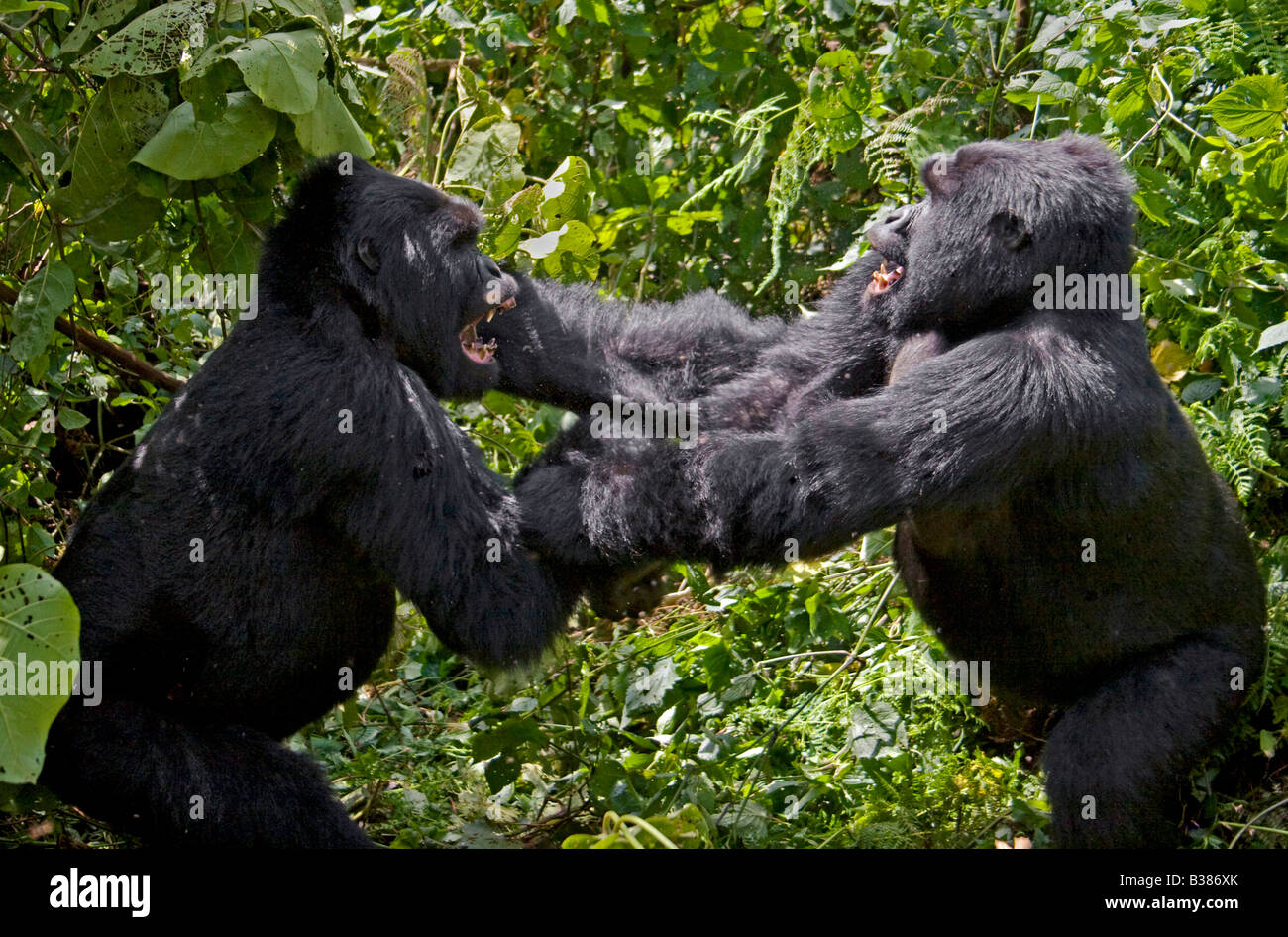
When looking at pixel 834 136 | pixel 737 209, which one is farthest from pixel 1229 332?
pixel 737 209

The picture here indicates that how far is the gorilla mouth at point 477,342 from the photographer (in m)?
4.24

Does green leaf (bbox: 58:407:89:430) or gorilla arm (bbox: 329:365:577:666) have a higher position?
green leaf (bbox: 58:407:89:430)

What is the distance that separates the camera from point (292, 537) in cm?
395

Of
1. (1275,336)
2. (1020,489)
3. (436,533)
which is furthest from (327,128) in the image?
(1275,336)

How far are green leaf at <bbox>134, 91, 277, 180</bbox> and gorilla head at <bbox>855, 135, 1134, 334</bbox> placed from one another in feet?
6.45

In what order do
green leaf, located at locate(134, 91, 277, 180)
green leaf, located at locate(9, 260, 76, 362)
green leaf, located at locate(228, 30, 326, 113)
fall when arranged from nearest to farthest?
green leaf, located at locate(228, 30, 326, 113), green leaf, located at locate(134, 91, 277, 180), green leaf, located at locate(9, 260, 76, 362)

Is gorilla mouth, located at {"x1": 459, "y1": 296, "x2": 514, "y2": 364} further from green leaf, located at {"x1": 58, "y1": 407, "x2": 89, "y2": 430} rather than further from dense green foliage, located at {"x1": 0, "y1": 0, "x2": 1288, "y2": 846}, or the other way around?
green leaf, located at {"x1": 58, "y1": 407, "x2": 89, "y2": 430}

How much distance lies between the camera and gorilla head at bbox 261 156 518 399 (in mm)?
4020

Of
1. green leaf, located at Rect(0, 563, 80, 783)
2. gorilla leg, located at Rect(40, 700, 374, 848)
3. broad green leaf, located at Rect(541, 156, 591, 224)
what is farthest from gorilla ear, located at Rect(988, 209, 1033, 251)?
green leaf, located at Rect(0, 563, 80, 783)

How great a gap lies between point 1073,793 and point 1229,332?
1.78 metres

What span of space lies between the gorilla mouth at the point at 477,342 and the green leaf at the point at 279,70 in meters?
0.82

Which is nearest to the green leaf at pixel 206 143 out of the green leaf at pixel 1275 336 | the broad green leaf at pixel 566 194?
the broad green leaf at pixel 566 194

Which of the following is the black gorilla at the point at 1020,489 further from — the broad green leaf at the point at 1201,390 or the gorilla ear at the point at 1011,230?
the broad green leaf at the point at 1201,390

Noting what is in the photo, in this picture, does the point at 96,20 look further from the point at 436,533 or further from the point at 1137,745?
the point at 1137,745
